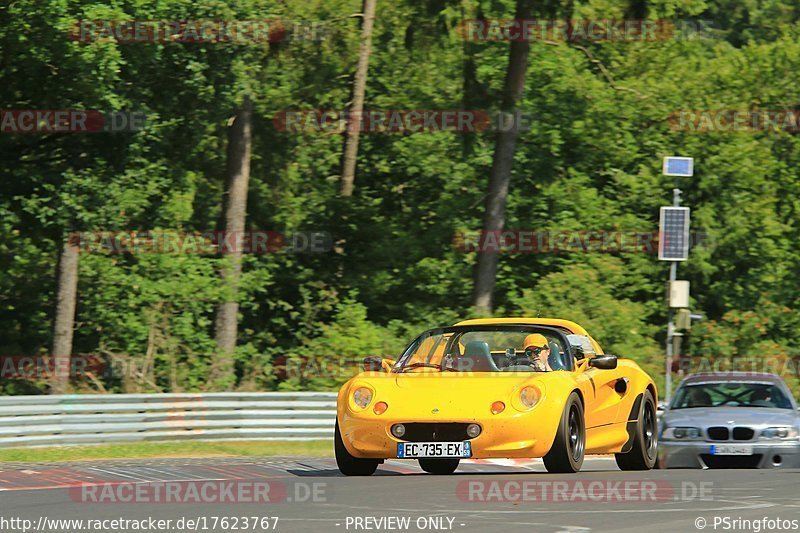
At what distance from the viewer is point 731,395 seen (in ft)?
60.8

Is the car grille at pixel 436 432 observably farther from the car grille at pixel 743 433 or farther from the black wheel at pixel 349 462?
the car grille at pixel 743 433

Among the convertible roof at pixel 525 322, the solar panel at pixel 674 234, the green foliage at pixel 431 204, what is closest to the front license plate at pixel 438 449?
the convertible roof at pixel 525 322

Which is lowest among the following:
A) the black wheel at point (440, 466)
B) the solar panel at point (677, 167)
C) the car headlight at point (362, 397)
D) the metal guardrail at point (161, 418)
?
the metal guardrail at point (161, 418)

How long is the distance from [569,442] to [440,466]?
2.68 meters

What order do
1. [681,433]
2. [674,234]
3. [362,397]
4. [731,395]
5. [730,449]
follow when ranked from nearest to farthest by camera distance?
[362,397] → [730,449] → [681,433] → [731,395] → [674,234]

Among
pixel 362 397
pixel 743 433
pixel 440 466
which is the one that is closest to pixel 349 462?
pixel 362 397

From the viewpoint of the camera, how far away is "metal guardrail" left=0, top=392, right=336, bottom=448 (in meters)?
19.9

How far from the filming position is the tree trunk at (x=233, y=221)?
121 ft

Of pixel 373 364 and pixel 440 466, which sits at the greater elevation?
pixel 373 364

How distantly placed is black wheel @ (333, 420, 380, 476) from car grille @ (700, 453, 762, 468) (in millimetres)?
4533

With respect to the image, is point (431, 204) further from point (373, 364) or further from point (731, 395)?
point (373, 364)

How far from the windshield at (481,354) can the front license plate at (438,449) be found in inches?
42.5

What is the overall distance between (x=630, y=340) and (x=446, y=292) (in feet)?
22.5

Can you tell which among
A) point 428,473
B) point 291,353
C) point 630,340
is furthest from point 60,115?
point 428,473
